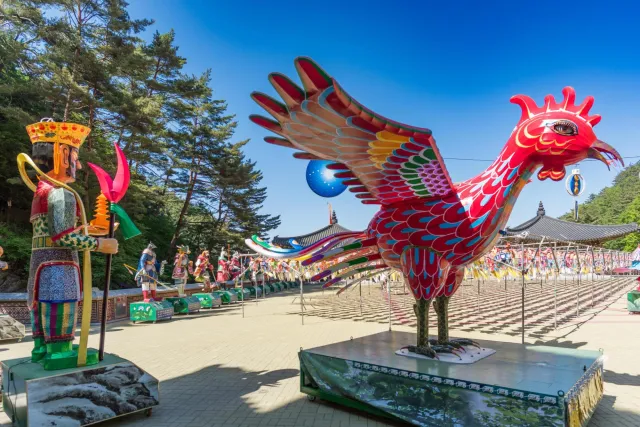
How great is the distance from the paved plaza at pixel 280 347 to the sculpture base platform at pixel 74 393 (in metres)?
0.28

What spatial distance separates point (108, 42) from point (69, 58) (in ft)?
9.33

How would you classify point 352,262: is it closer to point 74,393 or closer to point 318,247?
point 318,247

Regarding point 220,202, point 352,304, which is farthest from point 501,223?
point 220,202

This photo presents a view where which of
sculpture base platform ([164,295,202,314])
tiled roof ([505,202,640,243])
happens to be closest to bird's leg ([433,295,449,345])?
sculpture base platform ([164,295,202,314])

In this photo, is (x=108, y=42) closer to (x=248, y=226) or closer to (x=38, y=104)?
(x=38, y=104)

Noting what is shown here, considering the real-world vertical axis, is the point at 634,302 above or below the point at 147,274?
below

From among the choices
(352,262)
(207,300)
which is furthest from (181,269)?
(352,262)

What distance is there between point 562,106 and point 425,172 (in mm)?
1560

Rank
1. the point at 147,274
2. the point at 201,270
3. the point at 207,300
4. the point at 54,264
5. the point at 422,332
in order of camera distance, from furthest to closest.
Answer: the point at 201,270 < the point at 207,300 < the point at 147,274 < the point at 422,332 < the point at 54,264

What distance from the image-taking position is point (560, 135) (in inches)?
153

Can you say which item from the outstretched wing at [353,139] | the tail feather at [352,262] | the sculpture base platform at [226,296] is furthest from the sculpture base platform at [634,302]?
the sculpture base platform at [226,296]

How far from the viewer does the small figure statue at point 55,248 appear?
3.95m

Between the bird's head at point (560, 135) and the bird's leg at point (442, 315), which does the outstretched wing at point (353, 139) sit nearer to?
the bird's head at point (560, 135)

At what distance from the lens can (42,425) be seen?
3.57 metres
